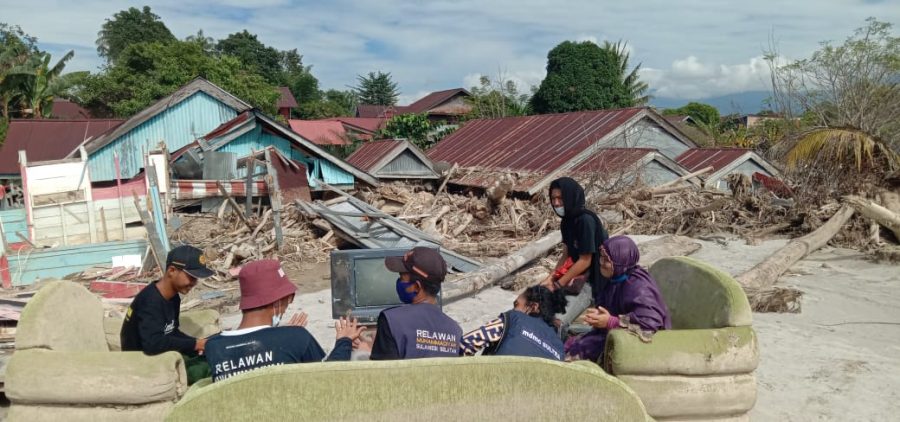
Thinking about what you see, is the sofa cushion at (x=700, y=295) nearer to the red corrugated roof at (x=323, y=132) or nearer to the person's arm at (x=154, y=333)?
the person's arm at (x=154, y=333)

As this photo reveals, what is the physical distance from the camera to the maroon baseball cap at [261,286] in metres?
3.38

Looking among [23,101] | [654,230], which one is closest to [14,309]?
[654,230]

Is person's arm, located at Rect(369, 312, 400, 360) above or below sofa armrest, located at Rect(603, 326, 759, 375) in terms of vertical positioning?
above

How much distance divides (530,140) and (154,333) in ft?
61.5

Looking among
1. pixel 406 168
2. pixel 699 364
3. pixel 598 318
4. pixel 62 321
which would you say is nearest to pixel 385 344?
pixel 598 318

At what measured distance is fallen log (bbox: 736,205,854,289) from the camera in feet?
32.0

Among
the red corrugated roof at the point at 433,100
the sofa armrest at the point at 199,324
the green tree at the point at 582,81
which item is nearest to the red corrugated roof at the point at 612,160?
the sofa armrest at the point at 199,324

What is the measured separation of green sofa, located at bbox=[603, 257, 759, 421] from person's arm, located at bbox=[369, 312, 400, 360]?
173 centimetres

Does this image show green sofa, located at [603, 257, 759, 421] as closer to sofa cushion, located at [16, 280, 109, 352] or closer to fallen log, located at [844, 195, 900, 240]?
sofa cushion, located at [16, 280, 109, 352]

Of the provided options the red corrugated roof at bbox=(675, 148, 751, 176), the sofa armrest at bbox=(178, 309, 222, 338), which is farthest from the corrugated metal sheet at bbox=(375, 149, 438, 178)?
the sofa armrest at bbox=(178, 309, 222, 338)

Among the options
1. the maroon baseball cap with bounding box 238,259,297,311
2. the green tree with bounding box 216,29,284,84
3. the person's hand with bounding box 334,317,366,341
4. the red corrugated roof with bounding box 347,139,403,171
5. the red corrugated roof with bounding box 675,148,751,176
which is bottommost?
the person's hand with bounding box 334,317,366,341

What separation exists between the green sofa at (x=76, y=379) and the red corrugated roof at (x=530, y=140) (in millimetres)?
14533

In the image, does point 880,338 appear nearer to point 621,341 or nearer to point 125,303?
point 621,341

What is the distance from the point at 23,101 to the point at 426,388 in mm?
38945
